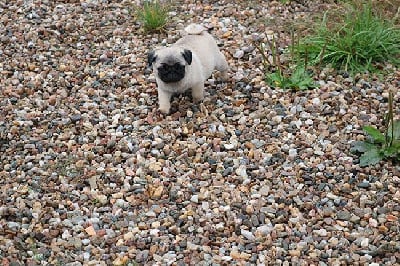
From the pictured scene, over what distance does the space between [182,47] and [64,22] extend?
172 centimetres

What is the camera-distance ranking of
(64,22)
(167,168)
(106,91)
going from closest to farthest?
(167,168) < (106,91) < (64,22)

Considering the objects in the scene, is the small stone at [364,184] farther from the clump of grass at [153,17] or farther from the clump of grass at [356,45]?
the clump of grass at [153,17]

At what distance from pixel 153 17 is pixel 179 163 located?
180cm

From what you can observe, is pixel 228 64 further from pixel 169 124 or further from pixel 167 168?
pixel 167 168

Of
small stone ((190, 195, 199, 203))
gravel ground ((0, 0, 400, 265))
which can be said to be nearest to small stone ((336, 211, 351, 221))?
gravel ground ((0, 0, 400, 265))

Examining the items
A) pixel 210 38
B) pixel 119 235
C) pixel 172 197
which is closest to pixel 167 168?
pixel 172 197

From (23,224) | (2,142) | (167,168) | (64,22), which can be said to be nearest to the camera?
(23,224)

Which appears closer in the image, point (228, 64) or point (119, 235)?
point (119, 235)

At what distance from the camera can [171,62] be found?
467 centimetres

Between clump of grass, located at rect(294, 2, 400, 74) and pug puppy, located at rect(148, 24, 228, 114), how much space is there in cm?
74

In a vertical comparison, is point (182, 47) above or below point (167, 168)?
above

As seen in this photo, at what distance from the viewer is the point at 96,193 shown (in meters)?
4.24

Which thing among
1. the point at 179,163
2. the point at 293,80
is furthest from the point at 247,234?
the point at 293,80

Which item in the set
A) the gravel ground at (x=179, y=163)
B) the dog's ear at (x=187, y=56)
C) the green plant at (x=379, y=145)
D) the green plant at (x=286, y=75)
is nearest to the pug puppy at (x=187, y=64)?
the dog's ear at (x=187, y=56)
